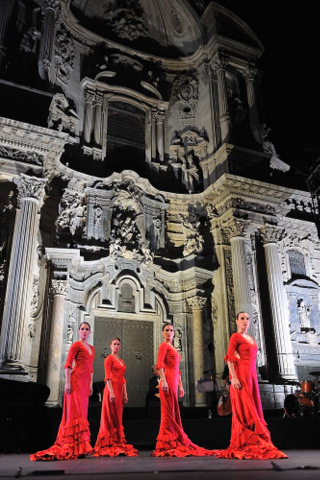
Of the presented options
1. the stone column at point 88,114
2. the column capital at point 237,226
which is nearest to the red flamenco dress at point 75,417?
the column capital at point 237,226

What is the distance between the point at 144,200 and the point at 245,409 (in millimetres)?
11288

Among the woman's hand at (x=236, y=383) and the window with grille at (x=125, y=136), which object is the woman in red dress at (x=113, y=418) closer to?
the woman's hand at (x=236, y=383)

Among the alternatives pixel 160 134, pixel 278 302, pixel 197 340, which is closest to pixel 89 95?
pixel 160 134

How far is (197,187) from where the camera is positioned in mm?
18703

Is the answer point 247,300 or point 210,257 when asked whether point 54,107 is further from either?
point 247,300

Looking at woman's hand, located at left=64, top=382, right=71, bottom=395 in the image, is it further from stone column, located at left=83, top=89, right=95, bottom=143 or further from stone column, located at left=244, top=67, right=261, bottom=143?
stone column, located at left=244, top=67, right=261, bottom=143

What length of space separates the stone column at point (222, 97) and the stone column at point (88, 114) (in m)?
5.59

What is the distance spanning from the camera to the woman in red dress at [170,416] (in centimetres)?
728

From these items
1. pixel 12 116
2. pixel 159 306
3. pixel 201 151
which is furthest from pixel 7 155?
pixel 201 151

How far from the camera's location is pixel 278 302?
642 inches

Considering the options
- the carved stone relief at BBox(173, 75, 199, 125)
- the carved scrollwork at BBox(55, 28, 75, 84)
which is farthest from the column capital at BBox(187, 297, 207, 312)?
the carved scrollwork at BBox(55, 28, 75, 84)

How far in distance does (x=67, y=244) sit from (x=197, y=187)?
6905 millimetres

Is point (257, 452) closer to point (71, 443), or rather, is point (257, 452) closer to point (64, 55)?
point (71, 443)

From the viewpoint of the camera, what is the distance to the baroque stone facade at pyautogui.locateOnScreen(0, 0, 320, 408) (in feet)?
45.0
